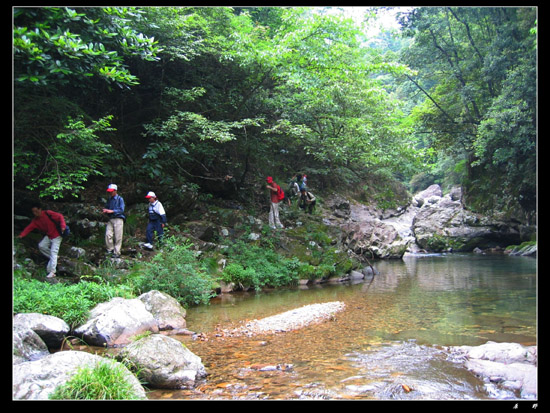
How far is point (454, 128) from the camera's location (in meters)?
21.8

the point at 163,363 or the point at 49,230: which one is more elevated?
the point at 49,230

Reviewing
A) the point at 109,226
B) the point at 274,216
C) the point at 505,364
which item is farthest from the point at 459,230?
the point at 109,226

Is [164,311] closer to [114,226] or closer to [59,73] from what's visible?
[114,226]

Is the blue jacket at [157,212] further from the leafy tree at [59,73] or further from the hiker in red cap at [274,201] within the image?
the hiker in red cap at [274,201]

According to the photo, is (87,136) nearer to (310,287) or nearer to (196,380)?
(196,380)

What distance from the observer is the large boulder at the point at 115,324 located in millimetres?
5832

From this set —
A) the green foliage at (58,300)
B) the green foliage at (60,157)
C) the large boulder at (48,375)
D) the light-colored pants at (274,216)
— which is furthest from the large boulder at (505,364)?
the light-colored pants at (274,216)

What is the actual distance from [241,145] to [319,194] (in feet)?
30.0

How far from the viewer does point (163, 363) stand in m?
4.54

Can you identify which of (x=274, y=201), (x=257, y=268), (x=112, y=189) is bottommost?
(x=257, y=268)

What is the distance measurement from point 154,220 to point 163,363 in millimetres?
7056

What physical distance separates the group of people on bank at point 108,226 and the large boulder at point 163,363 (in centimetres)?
503
